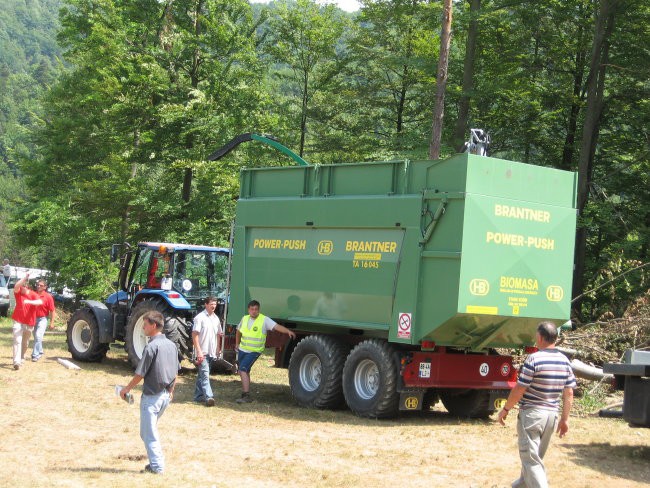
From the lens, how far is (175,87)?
28219 millimetres

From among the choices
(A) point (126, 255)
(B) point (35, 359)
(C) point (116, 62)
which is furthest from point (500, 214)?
(C) point (116, 62)

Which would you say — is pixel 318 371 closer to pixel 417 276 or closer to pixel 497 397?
pixel 417 276

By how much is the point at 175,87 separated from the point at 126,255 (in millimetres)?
11285

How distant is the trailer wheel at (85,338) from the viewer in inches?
710

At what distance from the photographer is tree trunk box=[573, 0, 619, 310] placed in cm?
2475

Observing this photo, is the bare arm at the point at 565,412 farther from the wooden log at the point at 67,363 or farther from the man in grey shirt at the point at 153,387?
the wooden log at the point at 67,363

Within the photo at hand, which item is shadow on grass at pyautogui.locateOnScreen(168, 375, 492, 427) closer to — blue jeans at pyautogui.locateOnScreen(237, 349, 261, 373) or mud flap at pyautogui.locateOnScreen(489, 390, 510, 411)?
mud flap at pyautogui.locateOnScreen(489, 390, 510, 411)

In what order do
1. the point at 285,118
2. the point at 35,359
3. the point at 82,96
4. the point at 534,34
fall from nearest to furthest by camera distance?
1. the point at 35,359
2. the point at 534,34
3. the point at 285,118
4. the point at 82,96

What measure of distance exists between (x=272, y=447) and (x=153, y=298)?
724cm

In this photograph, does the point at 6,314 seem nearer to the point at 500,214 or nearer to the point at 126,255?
the point at 126,255

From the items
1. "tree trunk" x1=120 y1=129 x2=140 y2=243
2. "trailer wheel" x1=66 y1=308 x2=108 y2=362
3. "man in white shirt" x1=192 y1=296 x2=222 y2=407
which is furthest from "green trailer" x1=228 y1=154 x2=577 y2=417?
"tree trunk" x1=120 y1=129 x2=140 y2=243

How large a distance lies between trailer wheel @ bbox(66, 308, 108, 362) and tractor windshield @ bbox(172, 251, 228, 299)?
221 centimetres

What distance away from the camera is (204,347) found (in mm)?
14109

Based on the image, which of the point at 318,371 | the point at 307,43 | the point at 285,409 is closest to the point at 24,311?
the point at 285,409
